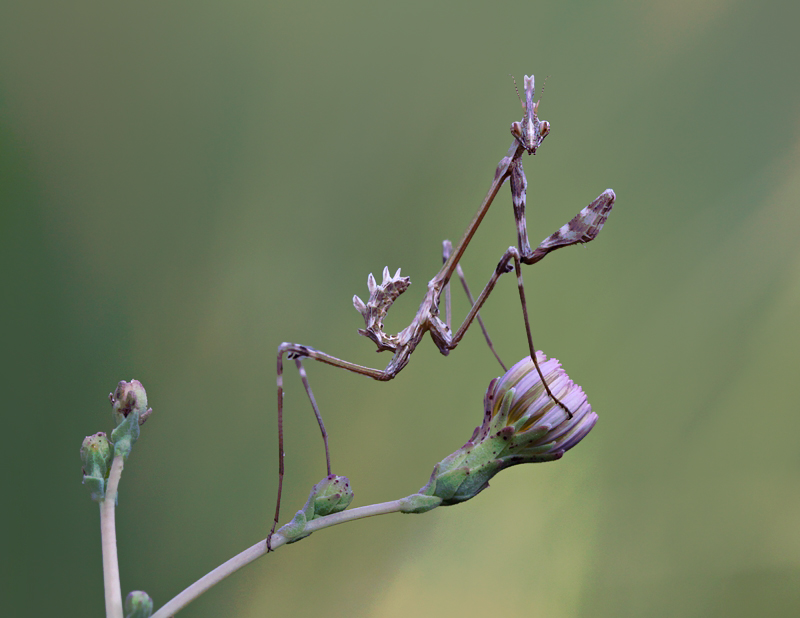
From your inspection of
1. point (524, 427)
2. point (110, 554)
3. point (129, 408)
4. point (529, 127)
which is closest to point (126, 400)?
point (129, 408)

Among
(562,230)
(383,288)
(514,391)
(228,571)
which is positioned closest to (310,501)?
(228,571)

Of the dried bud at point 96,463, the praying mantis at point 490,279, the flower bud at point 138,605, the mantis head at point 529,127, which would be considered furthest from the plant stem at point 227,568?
the mantis head at point 529,127

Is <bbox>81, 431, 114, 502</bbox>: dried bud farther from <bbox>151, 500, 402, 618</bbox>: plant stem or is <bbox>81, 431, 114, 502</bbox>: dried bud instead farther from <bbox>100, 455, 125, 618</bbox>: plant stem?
<bbox>151, 500, 402, 618</bbox>: plant stem

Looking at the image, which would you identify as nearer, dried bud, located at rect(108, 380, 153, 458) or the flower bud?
the flower bud

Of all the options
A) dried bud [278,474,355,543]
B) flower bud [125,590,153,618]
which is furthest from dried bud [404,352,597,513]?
flower bud [125,590,153,618]

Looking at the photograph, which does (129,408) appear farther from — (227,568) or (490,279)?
(490,279)

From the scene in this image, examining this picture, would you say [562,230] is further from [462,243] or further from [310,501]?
[310,501]
